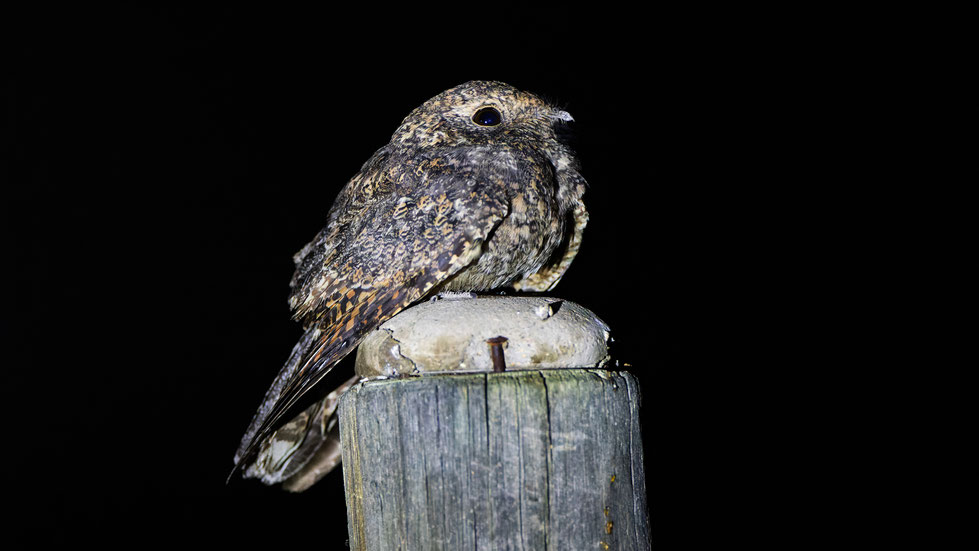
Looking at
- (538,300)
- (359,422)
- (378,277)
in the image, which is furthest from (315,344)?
(538,300)

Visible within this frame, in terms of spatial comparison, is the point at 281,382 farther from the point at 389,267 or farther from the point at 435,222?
the point at 435,222

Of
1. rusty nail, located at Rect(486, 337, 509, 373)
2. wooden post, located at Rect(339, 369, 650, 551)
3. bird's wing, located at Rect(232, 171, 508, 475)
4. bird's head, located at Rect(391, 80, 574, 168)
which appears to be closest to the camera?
wooden post, located at Rect(339, 369, 650, 551)

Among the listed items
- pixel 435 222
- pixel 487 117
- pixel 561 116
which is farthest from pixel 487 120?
pixel 435 222

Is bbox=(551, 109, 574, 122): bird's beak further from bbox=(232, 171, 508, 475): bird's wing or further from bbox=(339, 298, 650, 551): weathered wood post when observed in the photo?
bbox=(339, 298, 650, 551): weathered wood post

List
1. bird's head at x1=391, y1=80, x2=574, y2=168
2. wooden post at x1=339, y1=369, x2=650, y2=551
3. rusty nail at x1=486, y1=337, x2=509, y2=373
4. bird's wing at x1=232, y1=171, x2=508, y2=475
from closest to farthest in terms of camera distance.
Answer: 1. wooden post at x1=339, y1=369, x2=650, y2=551
2. rusty nail at x1=486, y1=337, x2=509, y2=373
3. bird's wing at x1=232, y1=171, x2=508, y2=475
4. bird's head at x1=391, y1=80, x2=574, y2=168

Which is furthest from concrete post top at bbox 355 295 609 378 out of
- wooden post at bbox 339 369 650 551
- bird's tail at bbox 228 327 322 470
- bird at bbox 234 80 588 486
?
bird's tail at bbox 228 327 322 470

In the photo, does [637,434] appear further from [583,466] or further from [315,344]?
[315,344]
